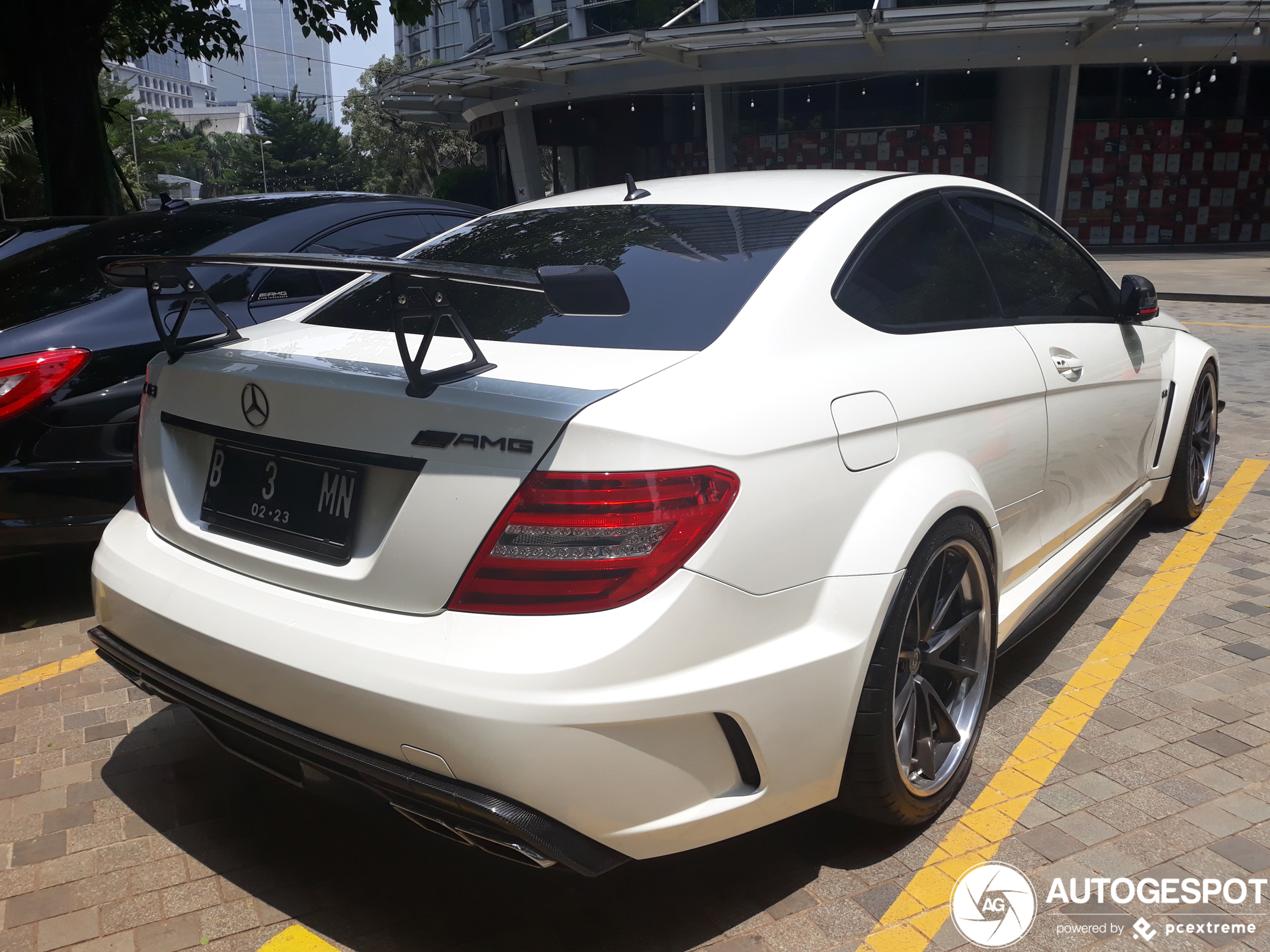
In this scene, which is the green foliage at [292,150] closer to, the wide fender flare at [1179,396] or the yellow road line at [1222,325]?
the yellow road line at [1222,325]

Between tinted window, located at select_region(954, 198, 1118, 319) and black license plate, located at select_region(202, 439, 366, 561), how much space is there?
2046mm

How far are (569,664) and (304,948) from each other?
991 millimetres

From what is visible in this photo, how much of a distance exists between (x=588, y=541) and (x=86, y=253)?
155 inches

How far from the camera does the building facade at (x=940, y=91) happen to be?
927 inches

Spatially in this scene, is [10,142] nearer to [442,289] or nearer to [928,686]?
[442,289]

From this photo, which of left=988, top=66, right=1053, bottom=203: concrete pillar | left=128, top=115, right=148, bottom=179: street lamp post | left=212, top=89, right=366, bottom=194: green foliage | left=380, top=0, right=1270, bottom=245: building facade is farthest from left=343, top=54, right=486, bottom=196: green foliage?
left=988, top=66, right=1053, bottom=203: concrete pillar

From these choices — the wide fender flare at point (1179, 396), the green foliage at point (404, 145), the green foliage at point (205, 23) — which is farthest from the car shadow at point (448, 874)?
the green foliage at point (404, 145)

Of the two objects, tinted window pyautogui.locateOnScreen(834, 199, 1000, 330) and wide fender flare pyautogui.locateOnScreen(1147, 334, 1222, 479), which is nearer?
tinted window pyautogui.locateOnScreen(834, 199, 1000, 330)

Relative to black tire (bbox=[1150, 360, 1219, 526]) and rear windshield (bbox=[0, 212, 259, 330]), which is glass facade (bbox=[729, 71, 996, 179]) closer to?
black tire (bbox=[1150, 360, 1219, 526])

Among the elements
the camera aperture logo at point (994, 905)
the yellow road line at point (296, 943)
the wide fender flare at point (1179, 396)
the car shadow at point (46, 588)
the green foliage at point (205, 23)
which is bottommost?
the car shadow at point (46, 588)

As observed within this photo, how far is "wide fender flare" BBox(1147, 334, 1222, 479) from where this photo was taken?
4344 mm

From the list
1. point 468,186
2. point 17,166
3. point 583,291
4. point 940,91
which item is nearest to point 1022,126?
point 940,91

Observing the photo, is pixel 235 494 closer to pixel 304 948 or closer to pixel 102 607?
pixel 102 607

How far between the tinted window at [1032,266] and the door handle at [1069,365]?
16 centimetres
